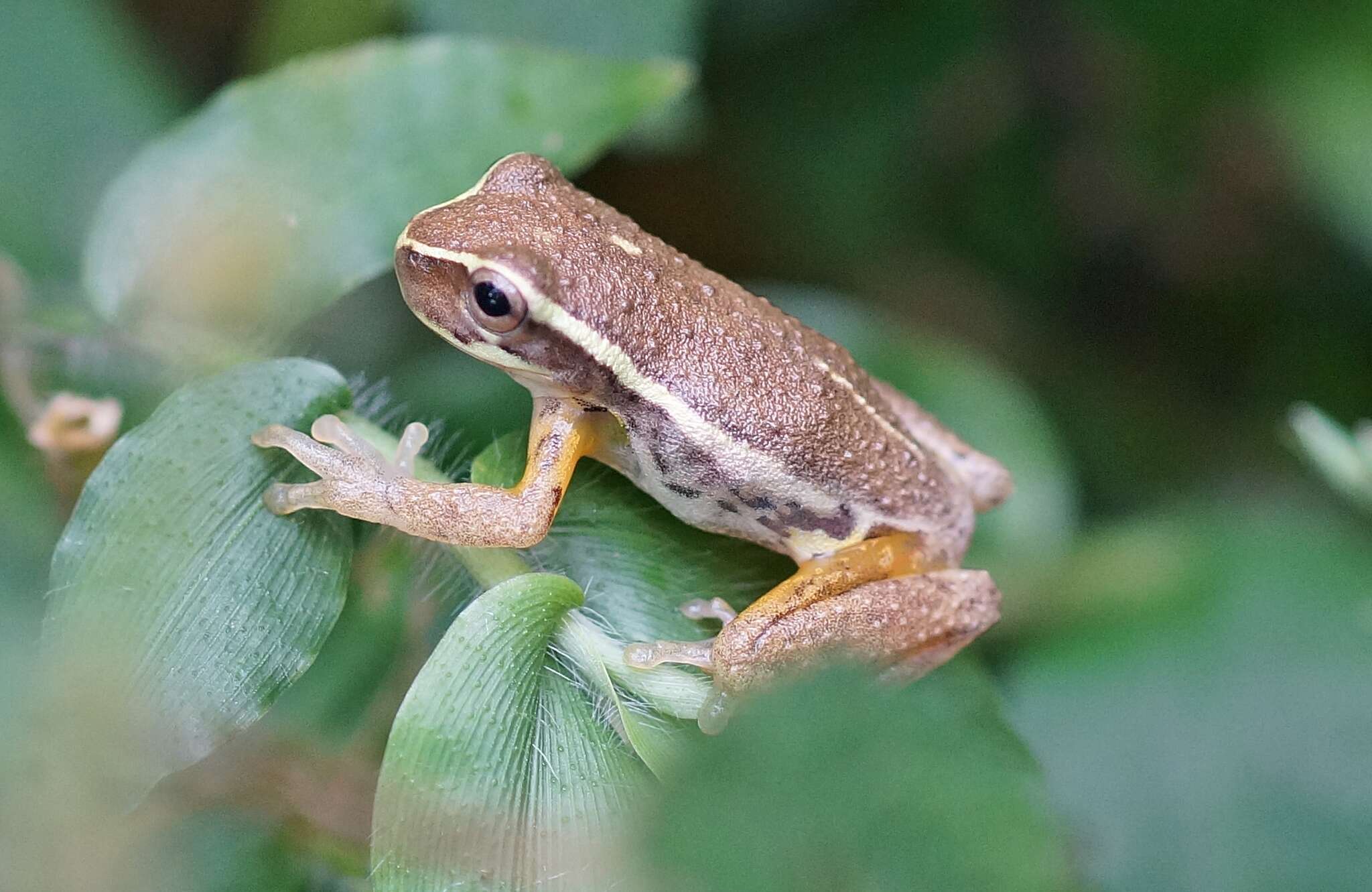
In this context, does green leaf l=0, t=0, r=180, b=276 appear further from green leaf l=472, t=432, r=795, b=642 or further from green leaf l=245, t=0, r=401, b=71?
green leaf l=472, t=432, r=795, b=642

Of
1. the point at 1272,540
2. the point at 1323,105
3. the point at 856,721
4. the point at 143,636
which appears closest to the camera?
the point at 856,721

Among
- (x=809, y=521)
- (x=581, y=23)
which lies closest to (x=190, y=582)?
(x=809, y=521)

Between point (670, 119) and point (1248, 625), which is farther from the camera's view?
point (670, 119)

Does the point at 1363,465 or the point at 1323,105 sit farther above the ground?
the point at 1323,105

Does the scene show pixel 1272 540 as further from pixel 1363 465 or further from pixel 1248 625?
pixel 1363 465

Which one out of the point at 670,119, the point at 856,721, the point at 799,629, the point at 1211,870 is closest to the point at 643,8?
the point at 670,119

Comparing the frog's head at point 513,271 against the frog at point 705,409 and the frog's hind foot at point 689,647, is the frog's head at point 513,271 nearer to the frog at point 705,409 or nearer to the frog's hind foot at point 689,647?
the frog at point 705,409

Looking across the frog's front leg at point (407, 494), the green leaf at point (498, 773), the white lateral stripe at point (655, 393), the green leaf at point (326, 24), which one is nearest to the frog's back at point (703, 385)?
the white lateral stripe at point (655, 393)
